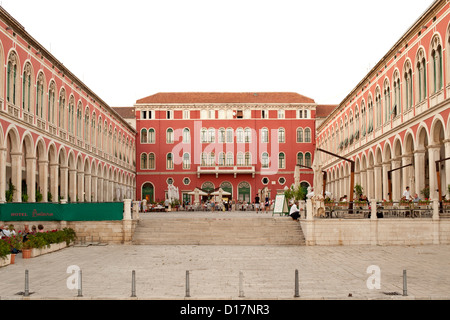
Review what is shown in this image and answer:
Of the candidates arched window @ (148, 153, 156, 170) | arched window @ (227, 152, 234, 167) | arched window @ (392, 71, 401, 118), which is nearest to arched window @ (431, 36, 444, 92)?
arched window @ (392, 71, 401, 118)

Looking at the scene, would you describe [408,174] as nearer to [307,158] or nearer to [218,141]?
[307,158]

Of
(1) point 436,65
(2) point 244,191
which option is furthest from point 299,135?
(1) point 436,65

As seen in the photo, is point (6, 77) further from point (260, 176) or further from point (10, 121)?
point (260, 176)

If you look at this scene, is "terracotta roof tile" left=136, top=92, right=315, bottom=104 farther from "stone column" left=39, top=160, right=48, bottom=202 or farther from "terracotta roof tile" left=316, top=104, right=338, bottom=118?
"stone column" left=39, top=160, right=48, bottom=202

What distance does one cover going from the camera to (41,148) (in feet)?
121

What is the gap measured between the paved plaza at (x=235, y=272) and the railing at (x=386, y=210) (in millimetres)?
2086

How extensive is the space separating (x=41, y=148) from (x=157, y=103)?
36669 mm

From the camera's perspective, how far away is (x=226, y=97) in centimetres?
7556

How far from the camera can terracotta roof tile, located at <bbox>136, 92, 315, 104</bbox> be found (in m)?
74.5

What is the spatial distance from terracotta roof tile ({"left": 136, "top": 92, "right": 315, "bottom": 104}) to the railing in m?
47.7

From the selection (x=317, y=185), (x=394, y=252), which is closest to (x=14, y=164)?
(x=317, y=185)

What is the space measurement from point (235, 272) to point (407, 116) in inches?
899

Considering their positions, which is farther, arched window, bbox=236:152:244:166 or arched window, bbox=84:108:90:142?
arched window, bbox=236:152:244:166

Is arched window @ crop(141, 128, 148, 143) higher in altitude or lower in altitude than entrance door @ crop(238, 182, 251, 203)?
higher
